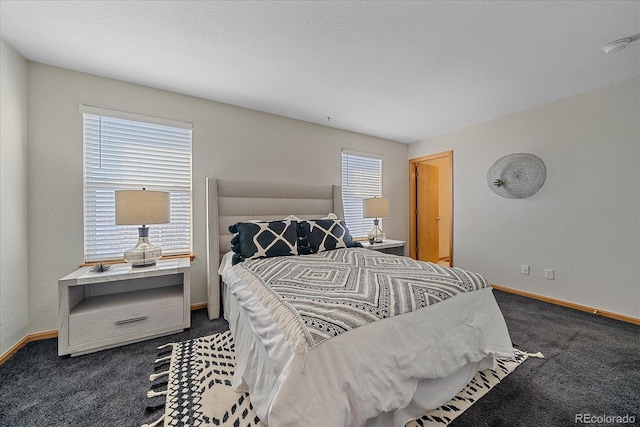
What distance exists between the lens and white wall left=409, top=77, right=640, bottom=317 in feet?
8.45

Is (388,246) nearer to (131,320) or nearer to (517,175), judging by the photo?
(517,175)

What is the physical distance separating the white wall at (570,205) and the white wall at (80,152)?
7.74 ft

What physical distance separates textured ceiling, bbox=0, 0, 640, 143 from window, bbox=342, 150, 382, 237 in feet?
4.21

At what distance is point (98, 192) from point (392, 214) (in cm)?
414

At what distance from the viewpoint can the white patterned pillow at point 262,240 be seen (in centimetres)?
239

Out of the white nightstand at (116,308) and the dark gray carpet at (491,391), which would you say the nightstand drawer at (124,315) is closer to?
the white nightstand at (116,308)

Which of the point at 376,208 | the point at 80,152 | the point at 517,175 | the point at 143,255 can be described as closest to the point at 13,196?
the point at 80,152

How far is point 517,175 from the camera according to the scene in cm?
331

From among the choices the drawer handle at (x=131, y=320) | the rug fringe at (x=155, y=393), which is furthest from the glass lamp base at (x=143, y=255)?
the rug fringe at (x=155, y=393)

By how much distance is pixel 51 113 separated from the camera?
226 centimetres

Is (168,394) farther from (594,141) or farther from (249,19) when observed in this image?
(594,141)

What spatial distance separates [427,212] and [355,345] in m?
4.48

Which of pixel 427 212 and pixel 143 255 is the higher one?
pixel 427 212

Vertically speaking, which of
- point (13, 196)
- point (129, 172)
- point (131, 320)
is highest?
point (129, 172)
